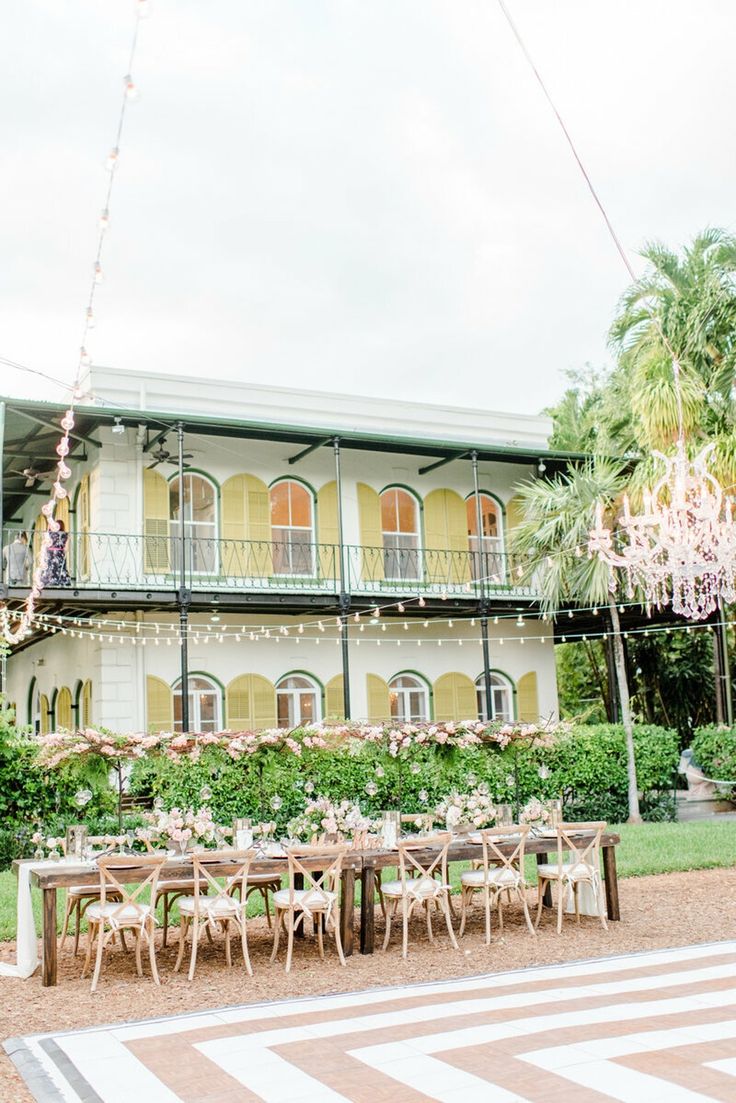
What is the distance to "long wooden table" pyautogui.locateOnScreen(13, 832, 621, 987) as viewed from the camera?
639cm

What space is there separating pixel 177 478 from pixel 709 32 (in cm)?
1089

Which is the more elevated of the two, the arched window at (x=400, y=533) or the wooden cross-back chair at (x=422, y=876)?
the arched window at (x=400, y=533)

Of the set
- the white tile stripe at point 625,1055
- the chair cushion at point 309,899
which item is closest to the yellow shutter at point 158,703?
the chair cushion at point 309,899

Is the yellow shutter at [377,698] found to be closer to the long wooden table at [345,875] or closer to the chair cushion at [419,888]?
the long wooden table at [345,875]

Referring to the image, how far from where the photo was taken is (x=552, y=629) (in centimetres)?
1869

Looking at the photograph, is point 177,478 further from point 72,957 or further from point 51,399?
point 72,957

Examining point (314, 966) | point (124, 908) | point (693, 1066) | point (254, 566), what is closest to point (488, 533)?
point (254, 566)

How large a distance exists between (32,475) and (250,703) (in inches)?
200

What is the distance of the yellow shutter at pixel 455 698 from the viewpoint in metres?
17.8

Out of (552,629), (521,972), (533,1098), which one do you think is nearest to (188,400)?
(552,629)

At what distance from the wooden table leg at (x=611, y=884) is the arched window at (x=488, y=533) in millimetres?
10086

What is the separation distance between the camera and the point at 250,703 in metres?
16.2

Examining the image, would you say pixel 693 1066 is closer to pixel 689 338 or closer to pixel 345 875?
pixel 345 875

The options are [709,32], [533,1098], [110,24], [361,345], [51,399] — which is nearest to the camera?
[533,1098]
